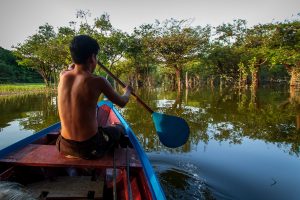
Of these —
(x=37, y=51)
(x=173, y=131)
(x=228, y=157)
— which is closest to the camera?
(x=173, y=131)

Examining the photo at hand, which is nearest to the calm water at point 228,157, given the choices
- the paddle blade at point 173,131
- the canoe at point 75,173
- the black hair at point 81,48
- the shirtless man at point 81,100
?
the paddle blade at point 173,131

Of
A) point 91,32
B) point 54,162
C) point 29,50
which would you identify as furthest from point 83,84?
point 29,50

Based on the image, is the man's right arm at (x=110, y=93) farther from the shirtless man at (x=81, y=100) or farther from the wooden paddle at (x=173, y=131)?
the wooden paddle at (x=173, y=131)

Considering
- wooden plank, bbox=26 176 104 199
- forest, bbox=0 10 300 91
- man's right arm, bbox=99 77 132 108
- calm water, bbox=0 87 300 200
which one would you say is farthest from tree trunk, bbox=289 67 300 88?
wooden plank, bbox=26 176 104 199

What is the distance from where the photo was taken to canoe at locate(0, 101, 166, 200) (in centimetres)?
230

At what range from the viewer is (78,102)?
2414mm

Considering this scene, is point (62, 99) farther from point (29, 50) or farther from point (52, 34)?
point (52, 34)

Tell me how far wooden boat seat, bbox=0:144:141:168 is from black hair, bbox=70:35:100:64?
100cm

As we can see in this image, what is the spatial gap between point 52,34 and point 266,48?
98.7ft

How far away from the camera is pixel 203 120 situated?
8461mm

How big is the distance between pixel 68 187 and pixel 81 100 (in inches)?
33.6

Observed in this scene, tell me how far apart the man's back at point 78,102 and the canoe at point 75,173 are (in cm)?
33

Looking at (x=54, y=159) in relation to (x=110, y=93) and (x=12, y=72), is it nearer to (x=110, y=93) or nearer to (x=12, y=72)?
(x=110, y=93)

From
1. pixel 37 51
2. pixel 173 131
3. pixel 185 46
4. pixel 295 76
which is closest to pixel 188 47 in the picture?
pixel 185 46
